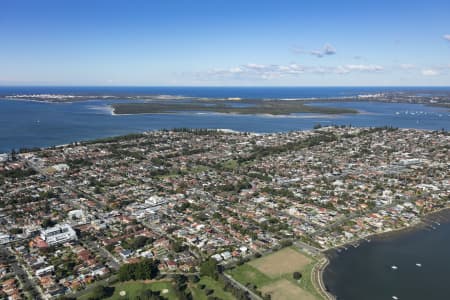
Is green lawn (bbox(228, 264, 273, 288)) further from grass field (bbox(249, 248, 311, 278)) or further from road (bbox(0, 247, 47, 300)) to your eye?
road (bbox(0, 247, 47, 300))

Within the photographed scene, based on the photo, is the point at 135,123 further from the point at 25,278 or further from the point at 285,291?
the point at 285,291

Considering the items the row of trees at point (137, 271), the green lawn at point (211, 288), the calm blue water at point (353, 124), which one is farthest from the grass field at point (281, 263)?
the row of trees at point (137, 271)

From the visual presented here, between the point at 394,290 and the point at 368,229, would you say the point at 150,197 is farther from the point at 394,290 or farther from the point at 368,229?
the point at 394,290

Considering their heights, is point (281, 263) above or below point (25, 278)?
above

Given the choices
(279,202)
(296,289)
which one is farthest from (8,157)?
(296,289)

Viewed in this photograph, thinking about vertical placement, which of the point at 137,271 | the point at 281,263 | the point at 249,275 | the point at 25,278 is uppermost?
the point at 137,271

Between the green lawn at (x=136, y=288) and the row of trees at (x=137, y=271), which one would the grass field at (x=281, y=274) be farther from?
the row of trees at (x=137, y=271)

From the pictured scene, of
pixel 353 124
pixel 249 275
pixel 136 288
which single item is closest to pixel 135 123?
pixel 353 124
